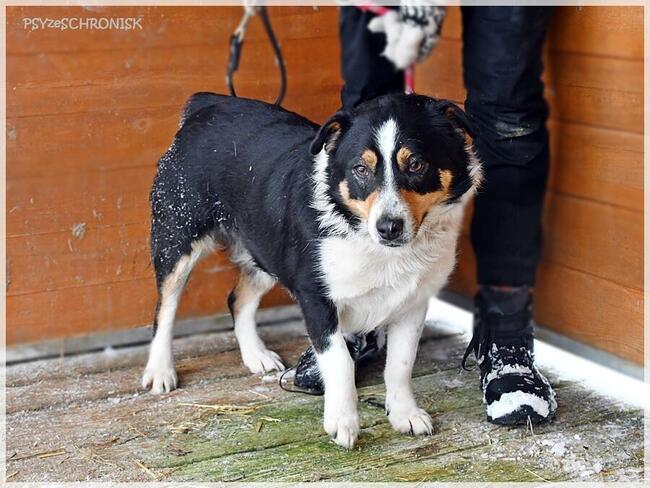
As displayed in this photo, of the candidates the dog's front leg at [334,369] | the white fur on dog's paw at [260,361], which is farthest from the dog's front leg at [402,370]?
the white fur on dog's paw at [260,361]

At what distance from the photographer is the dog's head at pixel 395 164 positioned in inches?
99.7

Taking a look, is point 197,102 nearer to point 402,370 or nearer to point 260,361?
point 260,361

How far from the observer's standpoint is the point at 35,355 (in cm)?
348

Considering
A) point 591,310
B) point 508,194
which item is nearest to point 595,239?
point 591,310

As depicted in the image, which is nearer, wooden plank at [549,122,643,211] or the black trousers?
the black trousers

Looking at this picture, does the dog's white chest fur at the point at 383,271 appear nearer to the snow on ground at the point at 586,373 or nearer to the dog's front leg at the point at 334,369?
the dog's front leg at the point at 334,369

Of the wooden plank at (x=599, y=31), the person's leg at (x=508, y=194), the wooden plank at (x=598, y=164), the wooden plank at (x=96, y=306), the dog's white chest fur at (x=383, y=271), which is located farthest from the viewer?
the wooden plank at (x=96, y=306)

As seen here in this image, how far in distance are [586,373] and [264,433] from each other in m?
1.08

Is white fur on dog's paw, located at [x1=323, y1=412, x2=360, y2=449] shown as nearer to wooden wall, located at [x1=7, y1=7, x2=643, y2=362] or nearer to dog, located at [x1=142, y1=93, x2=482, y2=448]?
dog, located at [x1=142, y1=93, x2=482, y2=448]

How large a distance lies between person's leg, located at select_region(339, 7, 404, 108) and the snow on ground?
3.03ft

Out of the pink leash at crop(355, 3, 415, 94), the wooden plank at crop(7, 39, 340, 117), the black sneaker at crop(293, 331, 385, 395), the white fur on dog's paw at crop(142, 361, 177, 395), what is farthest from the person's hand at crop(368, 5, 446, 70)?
the white fur on dog's paw at crop(142, 361, 177, 395)

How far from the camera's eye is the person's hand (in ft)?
9.03

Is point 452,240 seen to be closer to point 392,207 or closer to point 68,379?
point 392,207

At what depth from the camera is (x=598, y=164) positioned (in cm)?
329
